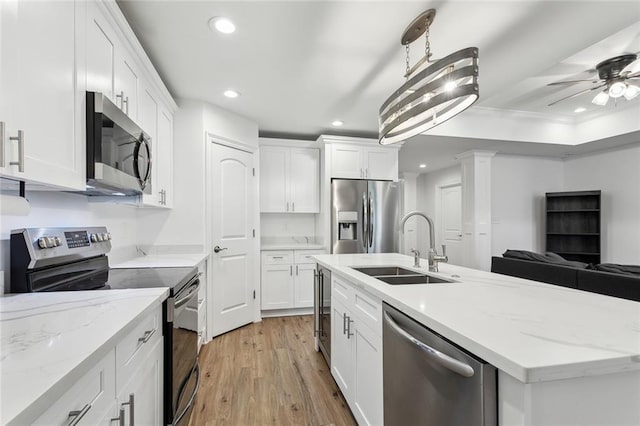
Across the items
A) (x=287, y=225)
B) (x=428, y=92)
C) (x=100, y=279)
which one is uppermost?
(x=428, y=92)

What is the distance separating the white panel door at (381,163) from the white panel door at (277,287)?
176 cm

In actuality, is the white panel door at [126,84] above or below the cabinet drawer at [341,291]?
above

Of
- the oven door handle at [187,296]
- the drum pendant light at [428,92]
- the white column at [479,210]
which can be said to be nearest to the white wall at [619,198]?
the white column at [479,210]

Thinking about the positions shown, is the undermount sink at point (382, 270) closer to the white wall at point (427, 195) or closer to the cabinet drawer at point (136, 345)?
the cabinet drawer at point (136, 345)

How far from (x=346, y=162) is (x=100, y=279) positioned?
3.05 m

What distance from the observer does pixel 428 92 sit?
1492mm

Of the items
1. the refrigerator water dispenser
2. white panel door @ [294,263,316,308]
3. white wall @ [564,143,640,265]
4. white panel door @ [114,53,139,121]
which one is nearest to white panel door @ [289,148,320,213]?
the refrigerator water dispenser

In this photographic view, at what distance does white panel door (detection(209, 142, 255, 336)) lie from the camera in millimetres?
3006

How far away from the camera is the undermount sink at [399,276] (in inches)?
68.7

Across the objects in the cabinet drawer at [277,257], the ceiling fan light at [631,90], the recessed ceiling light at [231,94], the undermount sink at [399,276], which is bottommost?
the cabinet drawer at [277,257]

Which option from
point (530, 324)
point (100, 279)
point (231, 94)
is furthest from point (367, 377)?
point (231, 94)

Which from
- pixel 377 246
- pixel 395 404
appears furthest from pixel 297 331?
pixel 395 404

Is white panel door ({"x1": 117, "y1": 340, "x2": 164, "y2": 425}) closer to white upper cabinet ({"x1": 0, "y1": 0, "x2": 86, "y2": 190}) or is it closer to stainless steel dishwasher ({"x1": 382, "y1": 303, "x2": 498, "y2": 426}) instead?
white upper cabinet ({"x1": 0, "y1": 0, "x2": 86, "y2": 190})

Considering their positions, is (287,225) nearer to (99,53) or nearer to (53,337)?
(99,53)
